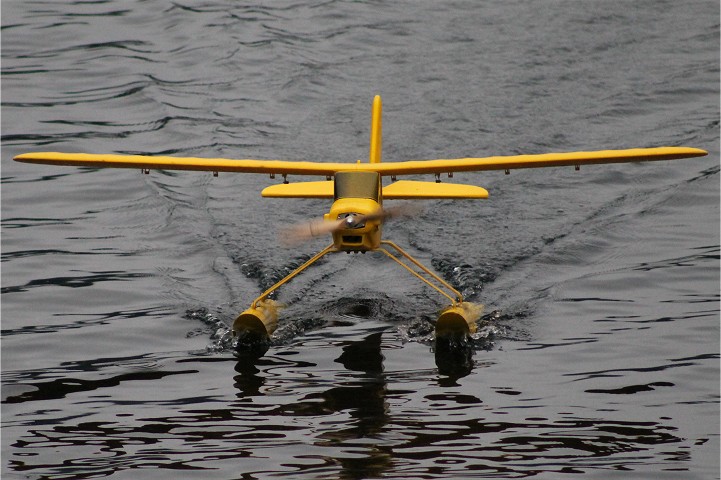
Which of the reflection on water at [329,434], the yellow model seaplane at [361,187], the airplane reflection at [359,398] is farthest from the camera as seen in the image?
the yellow model seaplane at [361,187]

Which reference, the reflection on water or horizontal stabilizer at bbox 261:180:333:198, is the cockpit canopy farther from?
the reflection on water

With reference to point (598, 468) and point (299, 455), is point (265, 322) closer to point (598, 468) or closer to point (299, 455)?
point (299, 455)

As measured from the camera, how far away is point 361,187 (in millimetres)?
11453

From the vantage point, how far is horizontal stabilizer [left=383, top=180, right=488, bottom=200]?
11570 millimetres

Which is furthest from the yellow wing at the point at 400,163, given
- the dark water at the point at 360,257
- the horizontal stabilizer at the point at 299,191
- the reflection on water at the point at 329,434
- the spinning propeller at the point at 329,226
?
the reflection on water at the point at 329,434

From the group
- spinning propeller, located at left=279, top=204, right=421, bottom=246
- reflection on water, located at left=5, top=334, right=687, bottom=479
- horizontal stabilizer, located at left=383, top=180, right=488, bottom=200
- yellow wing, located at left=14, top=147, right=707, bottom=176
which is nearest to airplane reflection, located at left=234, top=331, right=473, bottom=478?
reflection on water, located at left=5, top=334, right=687, bottom=479

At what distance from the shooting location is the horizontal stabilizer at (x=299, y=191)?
38.7ft

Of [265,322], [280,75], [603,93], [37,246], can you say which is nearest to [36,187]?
[37,246]

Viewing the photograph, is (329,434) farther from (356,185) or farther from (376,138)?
(376,138)

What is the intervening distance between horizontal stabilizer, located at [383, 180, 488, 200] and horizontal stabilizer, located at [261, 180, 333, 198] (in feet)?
2.17

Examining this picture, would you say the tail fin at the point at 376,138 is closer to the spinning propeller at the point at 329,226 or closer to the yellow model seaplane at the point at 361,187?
the yellow model seaplane at the point at 361,187

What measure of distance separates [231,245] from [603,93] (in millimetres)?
A: 9358

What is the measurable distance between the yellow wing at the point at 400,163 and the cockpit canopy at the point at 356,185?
354 mm

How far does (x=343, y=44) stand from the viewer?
24.6 meters
